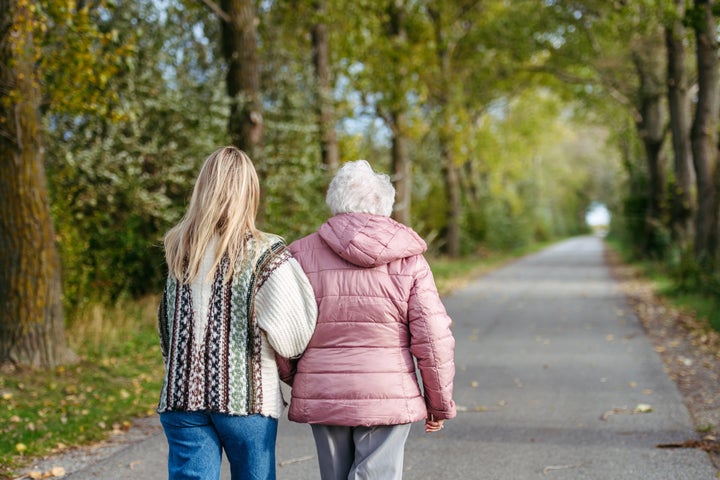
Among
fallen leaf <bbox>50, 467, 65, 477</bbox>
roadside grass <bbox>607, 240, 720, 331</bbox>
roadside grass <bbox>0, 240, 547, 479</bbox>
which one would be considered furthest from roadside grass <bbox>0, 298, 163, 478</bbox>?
roadside grass <bbox>607, 240, 720, 331</bbox>

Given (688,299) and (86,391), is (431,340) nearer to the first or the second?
(86,391)

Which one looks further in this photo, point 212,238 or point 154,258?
point 154,258

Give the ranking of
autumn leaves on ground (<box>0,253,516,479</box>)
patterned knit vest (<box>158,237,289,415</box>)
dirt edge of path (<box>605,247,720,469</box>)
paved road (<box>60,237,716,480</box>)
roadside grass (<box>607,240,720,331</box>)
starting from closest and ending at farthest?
patterned knit vest (<box>158,237,289,415</box>) → paved road (<box>60,237,716,480</box>) → autumn leaves on ground (<box>0,253,516,479</box>) → dirt edge of path (<box>605,247,720,469</box>) → roadside grass (<box>607,240,720,331</box>)

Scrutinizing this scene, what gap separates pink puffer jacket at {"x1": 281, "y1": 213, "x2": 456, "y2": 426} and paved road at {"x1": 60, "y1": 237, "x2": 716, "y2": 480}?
205 cm

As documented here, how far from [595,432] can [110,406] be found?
4050mm

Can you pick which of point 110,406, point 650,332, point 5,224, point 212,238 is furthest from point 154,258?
point 212,238

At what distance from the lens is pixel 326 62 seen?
625 inches

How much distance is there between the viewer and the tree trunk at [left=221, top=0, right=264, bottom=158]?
11086mm

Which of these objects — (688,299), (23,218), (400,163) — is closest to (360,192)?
(23,218)

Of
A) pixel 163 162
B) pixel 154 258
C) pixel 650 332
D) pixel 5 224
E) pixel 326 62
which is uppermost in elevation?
pixel 326 62

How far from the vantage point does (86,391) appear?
7234 mm

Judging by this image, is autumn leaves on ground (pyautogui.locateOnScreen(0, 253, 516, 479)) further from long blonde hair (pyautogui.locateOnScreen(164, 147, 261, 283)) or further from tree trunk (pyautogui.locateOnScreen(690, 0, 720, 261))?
tree trunk (pyautogui.locateOnScreen(690, 0, 720, 261))

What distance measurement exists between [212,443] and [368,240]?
0.98 metres

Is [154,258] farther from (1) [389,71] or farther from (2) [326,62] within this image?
(1) [389,71]
